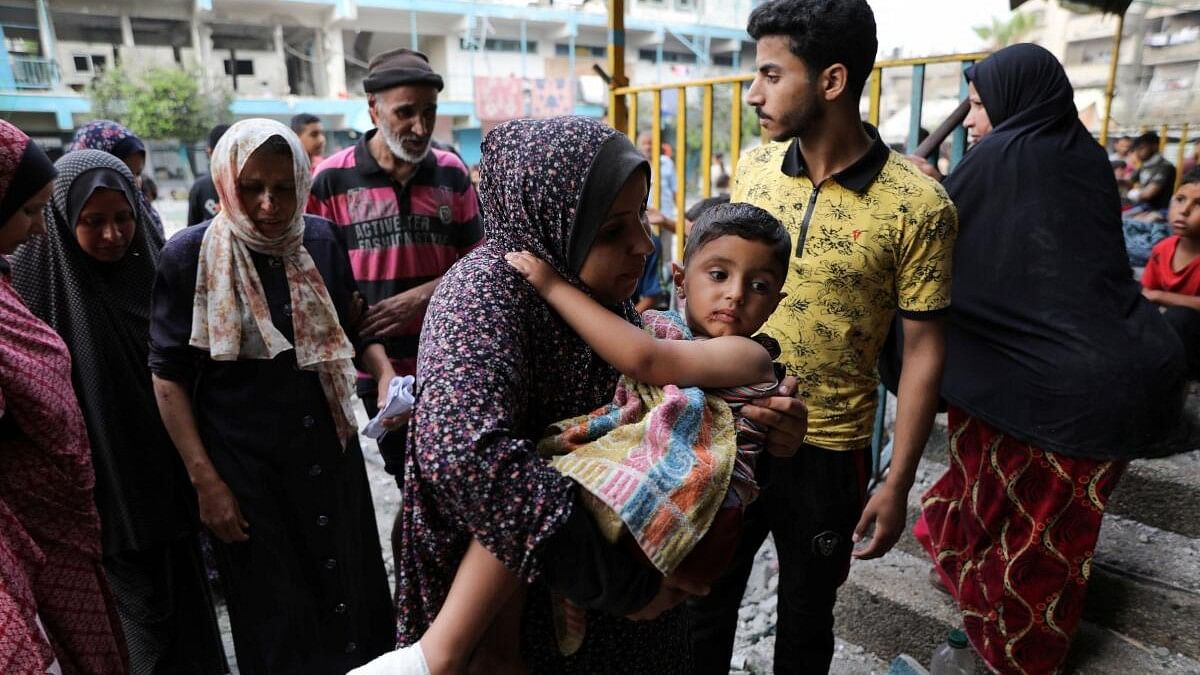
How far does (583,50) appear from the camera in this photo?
2519 cm

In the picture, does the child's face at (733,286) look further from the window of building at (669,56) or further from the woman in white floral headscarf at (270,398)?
the window of building at (669,56)

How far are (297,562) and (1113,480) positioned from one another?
8.92 ft

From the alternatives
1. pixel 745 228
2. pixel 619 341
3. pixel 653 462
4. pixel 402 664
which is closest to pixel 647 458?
pixel 653 462

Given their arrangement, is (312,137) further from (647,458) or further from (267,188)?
(647,458)

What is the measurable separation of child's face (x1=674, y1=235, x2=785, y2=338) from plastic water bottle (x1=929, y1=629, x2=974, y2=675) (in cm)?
176

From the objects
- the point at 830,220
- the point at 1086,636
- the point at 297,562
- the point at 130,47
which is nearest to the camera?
the point at 830,220

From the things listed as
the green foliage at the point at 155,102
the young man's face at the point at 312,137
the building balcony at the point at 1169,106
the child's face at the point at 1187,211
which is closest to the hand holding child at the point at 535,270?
the child's face at the point at 1187,211

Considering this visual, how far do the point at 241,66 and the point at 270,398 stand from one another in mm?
18685

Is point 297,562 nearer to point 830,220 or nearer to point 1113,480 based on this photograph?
point 830,220

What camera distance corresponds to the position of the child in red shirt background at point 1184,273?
3.17 metres

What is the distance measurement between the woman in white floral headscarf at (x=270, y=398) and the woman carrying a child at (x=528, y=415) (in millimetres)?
1174

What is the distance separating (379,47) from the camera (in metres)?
20.3

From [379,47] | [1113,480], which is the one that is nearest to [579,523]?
[1113,480]

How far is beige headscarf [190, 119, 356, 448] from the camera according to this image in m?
2.01
